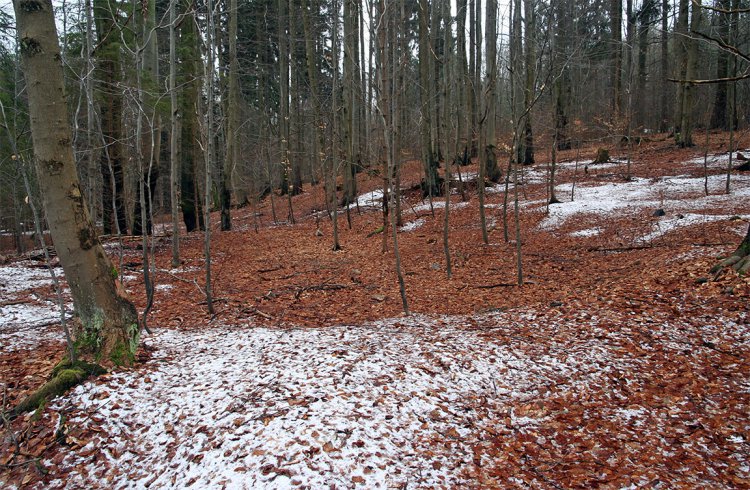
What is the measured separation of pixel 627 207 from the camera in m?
12.8

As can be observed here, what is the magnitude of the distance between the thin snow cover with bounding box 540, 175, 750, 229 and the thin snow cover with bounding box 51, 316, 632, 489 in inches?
355

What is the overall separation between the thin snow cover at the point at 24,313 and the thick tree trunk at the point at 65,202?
1.81 metres

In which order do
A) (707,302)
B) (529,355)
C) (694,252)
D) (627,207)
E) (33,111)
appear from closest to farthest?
1. (33,111)
2. (529,355)
3. (707,302)
4. (694,252)
5. (627,207)

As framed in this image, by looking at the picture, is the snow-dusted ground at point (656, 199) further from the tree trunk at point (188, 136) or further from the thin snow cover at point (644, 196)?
the tree trunk at point (188, 136)

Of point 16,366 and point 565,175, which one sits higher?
point 565,175

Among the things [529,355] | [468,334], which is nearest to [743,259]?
[529,355]

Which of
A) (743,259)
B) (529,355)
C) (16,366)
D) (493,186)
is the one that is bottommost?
(529,355)

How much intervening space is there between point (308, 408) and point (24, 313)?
5.90 metres

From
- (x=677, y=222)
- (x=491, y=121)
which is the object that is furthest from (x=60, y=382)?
(x=491, y=121)

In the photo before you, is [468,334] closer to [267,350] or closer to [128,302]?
[267,350]

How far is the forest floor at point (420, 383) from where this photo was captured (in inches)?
125

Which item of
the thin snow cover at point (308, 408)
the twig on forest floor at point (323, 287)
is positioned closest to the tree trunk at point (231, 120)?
the twig on forest floor at point (323, 287)

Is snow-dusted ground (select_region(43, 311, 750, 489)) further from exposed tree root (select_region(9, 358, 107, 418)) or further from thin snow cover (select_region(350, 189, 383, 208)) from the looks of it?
thin snow cover (select_region(350, 189, 383, 208))

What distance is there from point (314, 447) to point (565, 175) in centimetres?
1889
